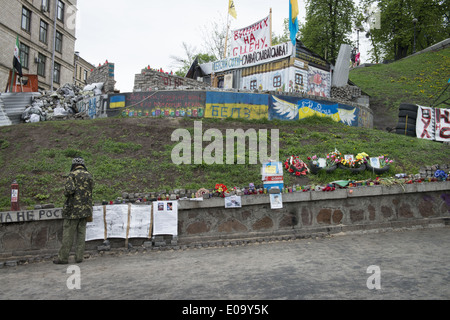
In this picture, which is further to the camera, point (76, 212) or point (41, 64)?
point (41, 64)

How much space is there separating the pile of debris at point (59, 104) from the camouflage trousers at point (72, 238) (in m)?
12.6

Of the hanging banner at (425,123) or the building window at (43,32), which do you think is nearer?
the hanging banner at (425,123)

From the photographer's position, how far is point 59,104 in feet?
66.9

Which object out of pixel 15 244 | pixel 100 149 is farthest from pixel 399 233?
pixel 100 149

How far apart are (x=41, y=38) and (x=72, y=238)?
119ft

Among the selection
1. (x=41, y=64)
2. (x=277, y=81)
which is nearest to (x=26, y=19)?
(x=41, y=64)

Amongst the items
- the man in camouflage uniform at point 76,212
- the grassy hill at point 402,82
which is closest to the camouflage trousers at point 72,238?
the man in camouflage uniform at point 76,212

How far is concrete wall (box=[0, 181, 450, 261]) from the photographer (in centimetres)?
810

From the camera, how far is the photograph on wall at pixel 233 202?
9027mm

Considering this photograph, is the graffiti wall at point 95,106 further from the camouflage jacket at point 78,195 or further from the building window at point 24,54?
the building window at point 24,54

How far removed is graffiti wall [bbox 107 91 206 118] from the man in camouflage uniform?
32.1 ft

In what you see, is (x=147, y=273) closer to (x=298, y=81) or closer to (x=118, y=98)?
(x=118, y=98)

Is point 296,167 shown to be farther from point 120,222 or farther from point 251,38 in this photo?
point 251,38

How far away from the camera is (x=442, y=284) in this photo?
475cm
